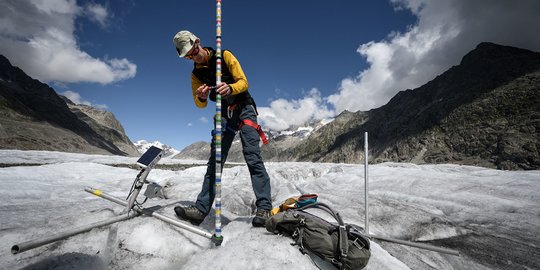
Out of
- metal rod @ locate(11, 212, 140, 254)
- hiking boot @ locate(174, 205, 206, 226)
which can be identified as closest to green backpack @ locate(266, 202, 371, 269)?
hiking boot @ locate(174, 205, 206, 226)

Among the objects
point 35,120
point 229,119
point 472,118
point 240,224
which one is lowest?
point 240,224

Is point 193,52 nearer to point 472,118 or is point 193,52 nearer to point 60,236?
point 60,236

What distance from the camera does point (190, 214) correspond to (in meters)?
4.50

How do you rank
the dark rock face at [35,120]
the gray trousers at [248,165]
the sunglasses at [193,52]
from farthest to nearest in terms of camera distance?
the dark rock face at [35,120]
the gray trousers at [248,165]
the sunglasses at [193,52]

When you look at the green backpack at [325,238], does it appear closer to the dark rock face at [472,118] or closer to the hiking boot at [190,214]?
the hiking boot at [190,214]

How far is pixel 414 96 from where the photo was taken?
143 meters

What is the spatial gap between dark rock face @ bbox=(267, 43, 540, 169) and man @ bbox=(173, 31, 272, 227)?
8843 cm

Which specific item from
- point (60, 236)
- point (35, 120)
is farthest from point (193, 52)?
point (35, 120)

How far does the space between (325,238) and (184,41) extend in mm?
4011

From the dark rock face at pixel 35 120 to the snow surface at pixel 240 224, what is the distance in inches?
5079

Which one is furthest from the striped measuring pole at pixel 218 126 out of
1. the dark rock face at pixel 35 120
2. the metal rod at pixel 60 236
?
the dark rock face at pixel 35 120

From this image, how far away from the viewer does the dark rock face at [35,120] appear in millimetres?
111475

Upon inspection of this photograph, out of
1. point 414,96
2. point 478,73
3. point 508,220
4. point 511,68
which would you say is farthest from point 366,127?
point 508,220

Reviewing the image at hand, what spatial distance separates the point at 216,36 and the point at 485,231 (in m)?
7.66
